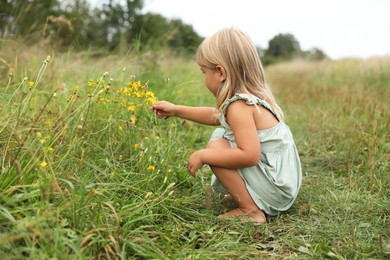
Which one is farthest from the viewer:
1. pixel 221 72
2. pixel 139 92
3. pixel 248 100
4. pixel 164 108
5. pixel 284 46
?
pixel 284 46

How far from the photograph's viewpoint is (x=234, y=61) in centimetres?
214

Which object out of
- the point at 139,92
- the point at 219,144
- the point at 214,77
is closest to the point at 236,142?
the point at 219,144

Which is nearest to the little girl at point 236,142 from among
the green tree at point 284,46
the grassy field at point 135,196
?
the grassy field at point 135,196

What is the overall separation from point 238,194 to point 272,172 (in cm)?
22

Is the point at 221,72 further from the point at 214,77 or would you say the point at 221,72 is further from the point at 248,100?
the point at 248,100

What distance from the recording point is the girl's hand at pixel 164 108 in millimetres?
2408

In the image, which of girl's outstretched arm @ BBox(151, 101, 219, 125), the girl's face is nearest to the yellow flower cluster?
girl's outstretched arm @ BBox(151, 101, 219, 125)

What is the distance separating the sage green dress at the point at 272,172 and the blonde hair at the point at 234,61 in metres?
0.08

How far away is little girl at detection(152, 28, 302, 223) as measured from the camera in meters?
2.12

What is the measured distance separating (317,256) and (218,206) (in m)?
0.68

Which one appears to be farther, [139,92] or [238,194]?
[139,92]

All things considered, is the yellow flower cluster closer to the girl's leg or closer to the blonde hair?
the blonde hair

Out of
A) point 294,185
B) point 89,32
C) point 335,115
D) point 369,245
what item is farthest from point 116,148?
point 89,32

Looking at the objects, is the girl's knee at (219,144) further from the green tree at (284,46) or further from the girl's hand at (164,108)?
the green tree at (284,46)
